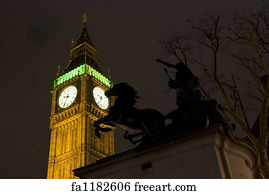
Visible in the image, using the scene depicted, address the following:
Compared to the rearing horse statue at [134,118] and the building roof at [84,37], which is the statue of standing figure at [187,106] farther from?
the building roof at [84,37]

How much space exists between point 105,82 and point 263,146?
42026mm

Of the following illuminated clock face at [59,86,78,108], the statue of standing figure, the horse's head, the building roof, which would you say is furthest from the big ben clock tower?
the statue of standing figure

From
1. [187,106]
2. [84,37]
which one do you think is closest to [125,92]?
[187,106]

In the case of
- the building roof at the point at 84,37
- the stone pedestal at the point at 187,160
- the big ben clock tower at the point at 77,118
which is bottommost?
the stone pedestal at the point at 187,160

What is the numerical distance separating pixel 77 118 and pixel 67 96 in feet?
14.7

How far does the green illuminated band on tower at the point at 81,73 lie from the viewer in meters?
46.6

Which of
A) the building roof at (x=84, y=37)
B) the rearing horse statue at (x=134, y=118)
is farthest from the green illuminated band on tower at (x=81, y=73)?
the rearing horse statue at (x=134, y=118)

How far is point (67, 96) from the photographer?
151 feet

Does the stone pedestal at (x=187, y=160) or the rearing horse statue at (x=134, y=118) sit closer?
the stone pedestal at (x=187, y=160)

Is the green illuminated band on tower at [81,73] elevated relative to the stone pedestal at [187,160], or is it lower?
elevated

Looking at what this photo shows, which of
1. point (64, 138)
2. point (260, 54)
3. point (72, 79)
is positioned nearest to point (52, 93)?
point (72, 79)

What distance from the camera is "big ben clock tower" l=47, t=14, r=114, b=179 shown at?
134ft

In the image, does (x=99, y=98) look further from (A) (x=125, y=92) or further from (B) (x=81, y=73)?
(A) (x=125, y=92)

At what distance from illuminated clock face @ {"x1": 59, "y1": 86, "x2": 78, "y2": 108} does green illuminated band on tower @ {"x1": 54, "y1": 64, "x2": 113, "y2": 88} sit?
6.02ft
